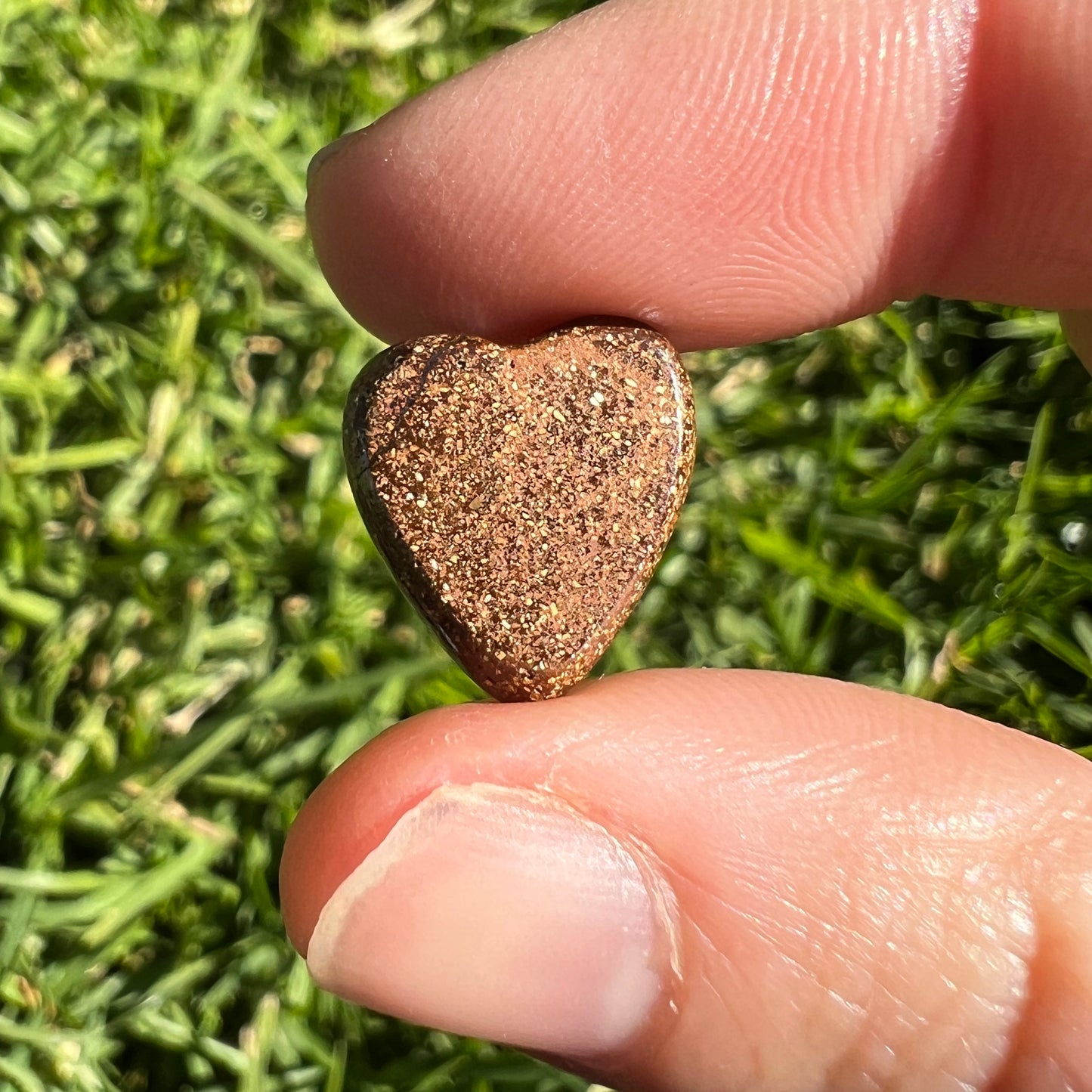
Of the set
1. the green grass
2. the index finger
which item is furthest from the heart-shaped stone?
the green grass

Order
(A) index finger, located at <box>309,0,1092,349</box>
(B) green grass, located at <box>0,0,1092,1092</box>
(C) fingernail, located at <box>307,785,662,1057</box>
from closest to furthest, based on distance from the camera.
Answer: (C) fingernail, located at <box>307,785,662,1057</box>
(A) index finger, located at <box>309,0,1092,349</box>
(B) green grass, located at <box>0,0,1092,1092</box>

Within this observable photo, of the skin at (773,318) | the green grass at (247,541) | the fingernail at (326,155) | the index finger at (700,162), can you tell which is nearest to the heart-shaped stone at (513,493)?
the skin at (773,318)

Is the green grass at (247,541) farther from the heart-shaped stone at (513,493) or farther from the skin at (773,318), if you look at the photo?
the heart-shaped stone at (513,493)

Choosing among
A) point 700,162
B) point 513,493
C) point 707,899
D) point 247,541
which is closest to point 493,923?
point 707,899

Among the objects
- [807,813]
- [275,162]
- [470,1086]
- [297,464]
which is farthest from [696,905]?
[275,162]

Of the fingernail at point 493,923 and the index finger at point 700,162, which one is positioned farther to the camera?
the index finger at point 700,162

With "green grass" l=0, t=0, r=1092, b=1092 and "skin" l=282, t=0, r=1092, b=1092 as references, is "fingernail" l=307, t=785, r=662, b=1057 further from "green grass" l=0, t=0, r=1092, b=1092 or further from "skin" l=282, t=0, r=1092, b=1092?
"green grass" l=0, t=0, r=1092, b=1092

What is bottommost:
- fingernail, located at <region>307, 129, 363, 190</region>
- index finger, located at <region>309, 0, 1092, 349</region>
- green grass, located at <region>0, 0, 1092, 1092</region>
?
green grass, located at <region>0, 0, 1092, 1092</region>
